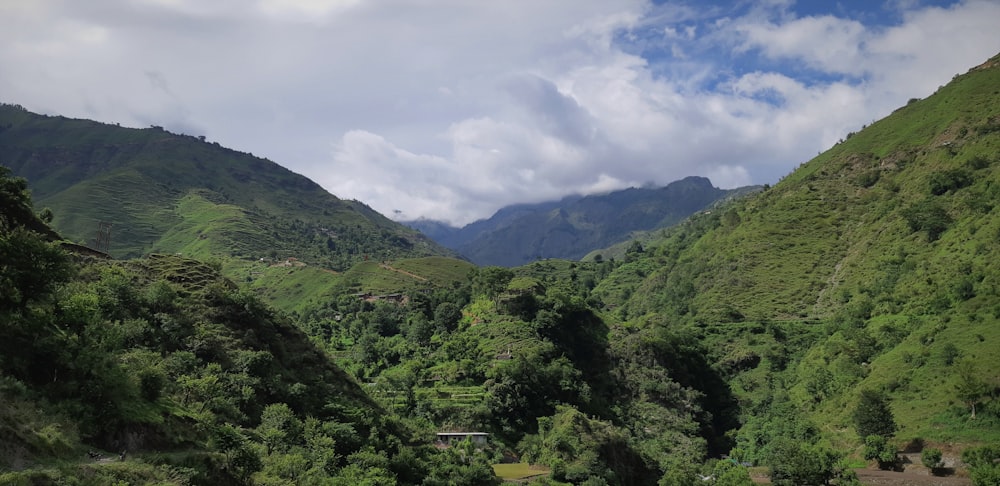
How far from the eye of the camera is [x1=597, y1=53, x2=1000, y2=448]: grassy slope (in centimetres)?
8419

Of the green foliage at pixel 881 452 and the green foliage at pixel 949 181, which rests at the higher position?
the green foliage at pixel 949 181

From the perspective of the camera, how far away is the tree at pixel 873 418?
77.2m

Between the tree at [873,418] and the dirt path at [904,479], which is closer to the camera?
the dirt path at [904,479]

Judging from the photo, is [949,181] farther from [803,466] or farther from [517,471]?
[517,471]

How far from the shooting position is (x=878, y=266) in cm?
12081

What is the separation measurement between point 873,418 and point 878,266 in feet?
173

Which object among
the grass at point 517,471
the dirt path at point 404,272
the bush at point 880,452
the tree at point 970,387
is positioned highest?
the dirt path at point 404,272

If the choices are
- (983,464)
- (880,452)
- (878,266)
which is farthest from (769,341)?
(983,464)

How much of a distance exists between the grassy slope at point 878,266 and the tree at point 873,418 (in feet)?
6.60

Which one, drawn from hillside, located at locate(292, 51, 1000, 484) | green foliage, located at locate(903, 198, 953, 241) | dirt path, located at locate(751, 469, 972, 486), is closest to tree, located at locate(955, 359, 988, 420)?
hillside, located at locate(292, 51, 1000, 484)

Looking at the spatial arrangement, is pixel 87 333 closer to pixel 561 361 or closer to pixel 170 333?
pixel 170 333

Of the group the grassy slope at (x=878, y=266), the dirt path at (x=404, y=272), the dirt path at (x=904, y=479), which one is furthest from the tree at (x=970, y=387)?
the dirt path at (x=404, y=272)

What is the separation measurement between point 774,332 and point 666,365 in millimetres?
26656

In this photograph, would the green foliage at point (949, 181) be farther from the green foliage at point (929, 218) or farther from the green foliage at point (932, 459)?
the green foliage at point (932, 459)
